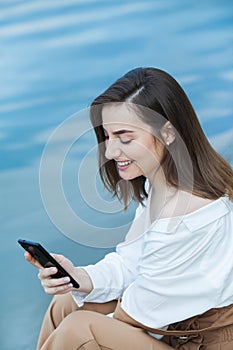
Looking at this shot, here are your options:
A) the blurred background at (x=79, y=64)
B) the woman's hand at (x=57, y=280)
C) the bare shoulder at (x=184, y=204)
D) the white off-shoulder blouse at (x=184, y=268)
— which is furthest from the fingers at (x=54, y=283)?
the blurred background at (x=79, y=64)

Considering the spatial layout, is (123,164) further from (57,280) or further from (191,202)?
(57,280)

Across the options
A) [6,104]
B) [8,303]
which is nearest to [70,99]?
[6,104]

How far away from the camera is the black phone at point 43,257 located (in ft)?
5.66

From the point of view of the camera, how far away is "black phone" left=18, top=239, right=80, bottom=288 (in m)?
1.73

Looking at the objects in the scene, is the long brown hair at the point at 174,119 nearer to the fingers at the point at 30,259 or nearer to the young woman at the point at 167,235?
the young woman at the point at 167,235

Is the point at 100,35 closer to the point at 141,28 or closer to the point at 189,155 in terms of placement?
the point at 141,28

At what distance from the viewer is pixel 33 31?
4.02 meters

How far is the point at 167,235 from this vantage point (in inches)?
68.6

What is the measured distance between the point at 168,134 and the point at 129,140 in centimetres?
9

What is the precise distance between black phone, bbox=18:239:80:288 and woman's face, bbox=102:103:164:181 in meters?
0.26

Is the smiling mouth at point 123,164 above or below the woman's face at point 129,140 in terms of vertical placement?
below

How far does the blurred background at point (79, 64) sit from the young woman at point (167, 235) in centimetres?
130

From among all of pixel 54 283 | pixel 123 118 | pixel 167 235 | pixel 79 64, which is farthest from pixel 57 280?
pixel 79 64

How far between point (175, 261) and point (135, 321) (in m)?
0.17
